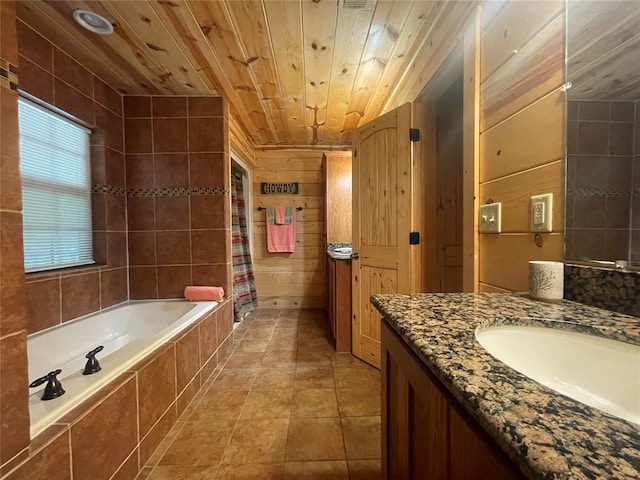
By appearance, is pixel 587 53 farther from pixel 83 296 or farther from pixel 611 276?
pixel 83 296

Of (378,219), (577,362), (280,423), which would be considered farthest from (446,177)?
(280,423)

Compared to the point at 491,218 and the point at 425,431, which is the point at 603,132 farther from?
the point at 425,431

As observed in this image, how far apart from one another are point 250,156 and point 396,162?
2142 millimetres

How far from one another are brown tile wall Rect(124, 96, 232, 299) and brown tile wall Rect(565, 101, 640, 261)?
2245 millimetres

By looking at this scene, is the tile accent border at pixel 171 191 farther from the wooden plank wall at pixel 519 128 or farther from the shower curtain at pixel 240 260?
the wooden plank wall at pixel 519 128

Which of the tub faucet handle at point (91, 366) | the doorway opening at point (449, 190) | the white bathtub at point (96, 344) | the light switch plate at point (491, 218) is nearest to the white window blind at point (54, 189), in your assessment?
the white bathtub at point (96, 344)

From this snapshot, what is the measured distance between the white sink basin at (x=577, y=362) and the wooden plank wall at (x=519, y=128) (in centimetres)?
36

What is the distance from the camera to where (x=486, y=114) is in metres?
1.12

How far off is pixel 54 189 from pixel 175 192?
76 cm

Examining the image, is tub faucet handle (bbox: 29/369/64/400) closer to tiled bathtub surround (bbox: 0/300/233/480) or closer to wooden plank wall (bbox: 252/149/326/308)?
tiled bathtub surround (bbox: 0/300/233/480)

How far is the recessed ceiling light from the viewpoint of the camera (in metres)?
1.41

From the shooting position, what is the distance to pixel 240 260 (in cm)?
330

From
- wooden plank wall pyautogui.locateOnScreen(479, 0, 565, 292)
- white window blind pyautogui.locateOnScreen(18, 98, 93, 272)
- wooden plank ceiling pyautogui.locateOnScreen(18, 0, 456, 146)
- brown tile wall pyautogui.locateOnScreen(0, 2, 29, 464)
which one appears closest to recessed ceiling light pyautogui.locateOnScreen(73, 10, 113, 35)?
wooden plank ceiling pyautogui.locateOnScreen(18, 0, 456, 146)

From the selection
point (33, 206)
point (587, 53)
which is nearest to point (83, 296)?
point (33, 206)
